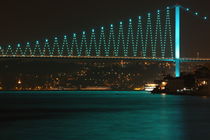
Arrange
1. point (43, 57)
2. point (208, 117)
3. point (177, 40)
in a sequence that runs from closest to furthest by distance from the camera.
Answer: point (208, 117)
point (43, 57)
point (177, 40)

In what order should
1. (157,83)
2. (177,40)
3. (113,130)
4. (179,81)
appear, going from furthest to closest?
(157,83) < (179,81) < (177,40) < (113,130)

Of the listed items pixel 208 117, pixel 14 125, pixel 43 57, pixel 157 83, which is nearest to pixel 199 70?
pixel 157 83

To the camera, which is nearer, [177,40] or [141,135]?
[141,135]

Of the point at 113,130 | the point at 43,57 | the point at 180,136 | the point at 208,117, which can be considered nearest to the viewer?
the point at 180,136

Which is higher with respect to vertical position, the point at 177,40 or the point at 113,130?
the point at 177,40

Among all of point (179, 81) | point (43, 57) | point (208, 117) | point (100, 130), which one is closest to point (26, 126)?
point (100, 130)

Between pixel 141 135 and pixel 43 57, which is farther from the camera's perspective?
pixel 43 57

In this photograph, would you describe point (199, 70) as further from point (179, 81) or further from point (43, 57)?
point (43, 57)

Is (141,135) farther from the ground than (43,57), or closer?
closer

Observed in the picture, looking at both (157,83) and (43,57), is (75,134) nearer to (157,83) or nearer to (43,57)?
(43,57)
